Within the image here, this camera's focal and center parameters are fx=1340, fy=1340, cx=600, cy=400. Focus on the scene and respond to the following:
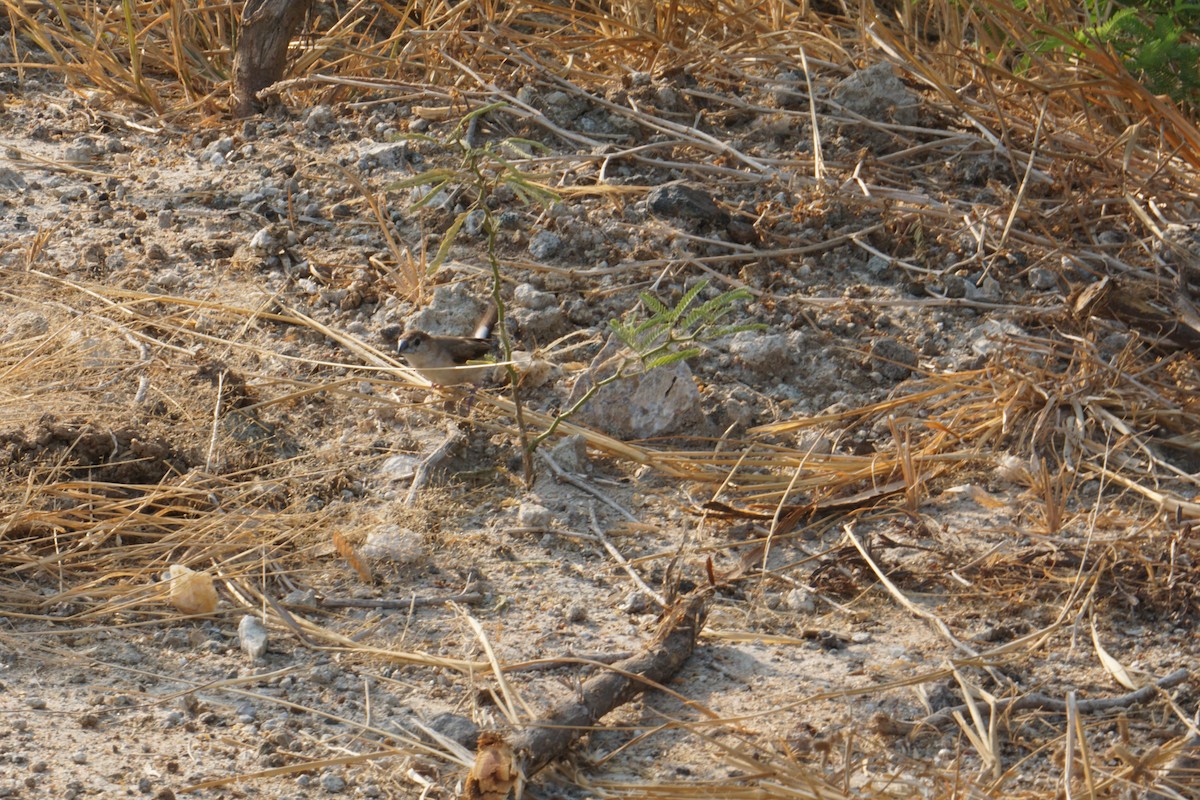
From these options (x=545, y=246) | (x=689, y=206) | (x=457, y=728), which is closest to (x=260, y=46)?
(x=545, y=246)

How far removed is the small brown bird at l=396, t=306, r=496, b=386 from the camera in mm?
3508

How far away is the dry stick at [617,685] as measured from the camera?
2275 millimetres

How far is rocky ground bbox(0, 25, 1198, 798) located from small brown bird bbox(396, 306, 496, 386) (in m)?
0.08

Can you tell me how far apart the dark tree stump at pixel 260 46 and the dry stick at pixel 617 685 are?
3215 millimetres

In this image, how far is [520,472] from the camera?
339 cm

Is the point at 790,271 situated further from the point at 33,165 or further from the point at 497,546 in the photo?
the point at 33,165

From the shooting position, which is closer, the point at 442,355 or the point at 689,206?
the point at 442,355

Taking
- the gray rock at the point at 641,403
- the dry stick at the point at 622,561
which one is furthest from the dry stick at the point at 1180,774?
the gray rock at the point at 641,403

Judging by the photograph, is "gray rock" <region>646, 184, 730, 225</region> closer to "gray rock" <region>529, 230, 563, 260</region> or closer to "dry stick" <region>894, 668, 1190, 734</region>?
"gray rock" <region>529, 230, 563, 260</region>

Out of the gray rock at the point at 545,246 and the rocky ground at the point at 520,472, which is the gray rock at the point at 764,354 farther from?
the gray rock at the point at 545,246

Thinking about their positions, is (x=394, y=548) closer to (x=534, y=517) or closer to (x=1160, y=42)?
(x=534, y=517)

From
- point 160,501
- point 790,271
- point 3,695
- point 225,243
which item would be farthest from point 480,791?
point 225,243

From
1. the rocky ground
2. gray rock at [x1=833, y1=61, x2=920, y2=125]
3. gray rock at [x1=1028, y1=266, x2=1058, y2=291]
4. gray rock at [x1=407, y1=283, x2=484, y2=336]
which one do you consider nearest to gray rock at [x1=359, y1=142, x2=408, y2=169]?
the rocky ground

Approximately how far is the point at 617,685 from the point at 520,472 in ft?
3.35
